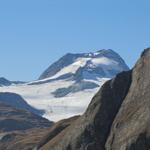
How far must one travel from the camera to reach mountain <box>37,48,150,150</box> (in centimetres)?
7388

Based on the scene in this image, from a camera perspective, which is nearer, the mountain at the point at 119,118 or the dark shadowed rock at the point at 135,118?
the dark shadowed rock at the point at 135,118

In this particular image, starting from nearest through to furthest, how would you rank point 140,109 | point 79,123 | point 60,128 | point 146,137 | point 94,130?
1. point 146,137
2. point 140,109
3. point 94,130
4. point 79,123
5. point 60,128

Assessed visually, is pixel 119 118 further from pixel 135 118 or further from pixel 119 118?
pixel 135 118

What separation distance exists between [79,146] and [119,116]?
6519mm

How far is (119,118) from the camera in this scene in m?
80.8

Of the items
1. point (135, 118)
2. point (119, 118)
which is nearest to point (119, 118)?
point (119, 118)

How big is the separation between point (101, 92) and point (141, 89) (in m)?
7.33

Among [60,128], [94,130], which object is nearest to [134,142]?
[94,130]

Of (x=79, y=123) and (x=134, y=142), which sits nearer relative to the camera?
(x=134, y=142)

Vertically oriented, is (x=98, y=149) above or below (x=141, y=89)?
below

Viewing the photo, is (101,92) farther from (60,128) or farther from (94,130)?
(60,128)

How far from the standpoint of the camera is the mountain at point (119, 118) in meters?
73.9

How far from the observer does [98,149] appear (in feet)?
261

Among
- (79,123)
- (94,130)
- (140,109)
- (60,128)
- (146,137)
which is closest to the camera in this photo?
(146,137)
